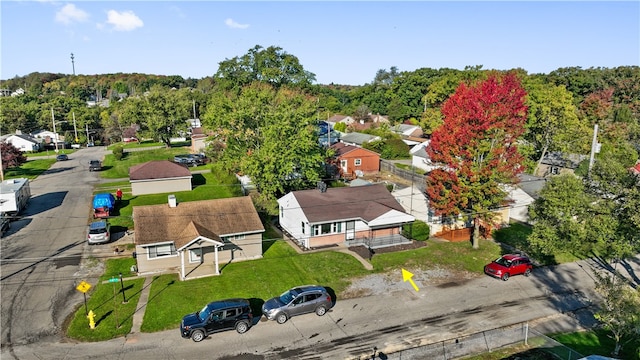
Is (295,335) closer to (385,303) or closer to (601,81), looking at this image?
(385,303)

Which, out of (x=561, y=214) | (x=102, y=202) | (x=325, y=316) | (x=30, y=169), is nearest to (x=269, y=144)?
(x=102, y=202)

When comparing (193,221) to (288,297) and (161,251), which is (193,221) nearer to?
(161,251)

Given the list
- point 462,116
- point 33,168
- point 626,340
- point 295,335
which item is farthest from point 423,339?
point 33,168

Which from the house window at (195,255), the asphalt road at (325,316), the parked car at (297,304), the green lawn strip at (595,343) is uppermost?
the house window at (195,255)

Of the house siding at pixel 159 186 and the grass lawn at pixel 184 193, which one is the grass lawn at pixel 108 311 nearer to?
the grass lawn at pixel 184 193

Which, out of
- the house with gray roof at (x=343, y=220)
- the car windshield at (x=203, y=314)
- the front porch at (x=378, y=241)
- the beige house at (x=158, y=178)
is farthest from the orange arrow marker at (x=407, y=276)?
the beige house at (x=158, y=178)

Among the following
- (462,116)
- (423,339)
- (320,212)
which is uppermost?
(462,116)
